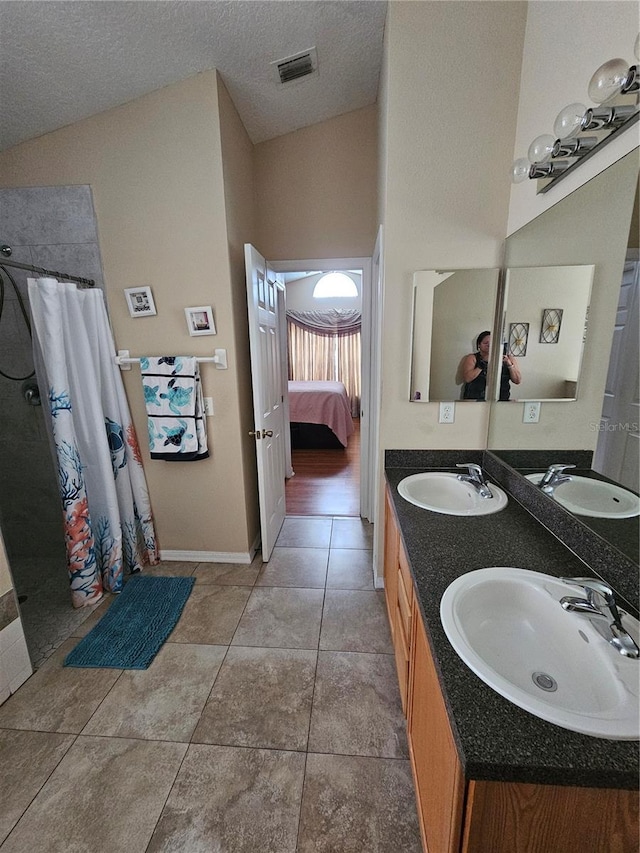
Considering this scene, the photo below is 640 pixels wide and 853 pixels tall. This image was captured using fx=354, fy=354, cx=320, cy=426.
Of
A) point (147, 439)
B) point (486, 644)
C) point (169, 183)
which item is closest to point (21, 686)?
point (147, 439)

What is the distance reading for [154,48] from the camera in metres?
1.69

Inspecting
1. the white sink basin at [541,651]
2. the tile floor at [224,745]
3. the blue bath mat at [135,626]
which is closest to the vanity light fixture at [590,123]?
the white sink basin at [541,651]

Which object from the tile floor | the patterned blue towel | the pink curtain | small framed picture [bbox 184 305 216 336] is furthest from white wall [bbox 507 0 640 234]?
the pink curtain

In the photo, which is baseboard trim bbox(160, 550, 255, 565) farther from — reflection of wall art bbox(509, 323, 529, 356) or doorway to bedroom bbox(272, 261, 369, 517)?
reflection of wall art bbox(509, 323, 529, 356)

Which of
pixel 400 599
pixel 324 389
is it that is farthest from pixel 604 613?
pixel 324 389

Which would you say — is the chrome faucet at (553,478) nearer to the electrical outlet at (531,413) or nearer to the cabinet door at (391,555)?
the electrical outlet at (531,413)

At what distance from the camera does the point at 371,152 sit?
8.31 feet

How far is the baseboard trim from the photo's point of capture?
8.21 feet

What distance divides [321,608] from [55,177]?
2932mm

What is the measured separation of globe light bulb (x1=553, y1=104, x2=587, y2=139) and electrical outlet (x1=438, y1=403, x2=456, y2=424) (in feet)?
3.75

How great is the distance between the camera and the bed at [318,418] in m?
4.93

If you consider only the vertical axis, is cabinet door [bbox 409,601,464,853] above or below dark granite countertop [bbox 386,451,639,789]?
below

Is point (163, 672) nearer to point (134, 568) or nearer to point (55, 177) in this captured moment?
point (134, 568)

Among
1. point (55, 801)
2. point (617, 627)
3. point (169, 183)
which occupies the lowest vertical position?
point (55, 801)
